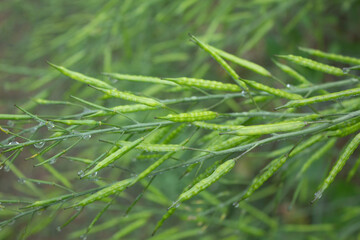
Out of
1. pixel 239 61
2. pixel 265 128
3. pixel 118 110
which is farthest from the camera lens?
pixel 239 61

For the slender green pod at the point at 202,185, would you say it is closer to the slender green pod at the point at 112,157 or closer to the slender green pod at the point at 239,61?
the slender green pod at the point at 112,157

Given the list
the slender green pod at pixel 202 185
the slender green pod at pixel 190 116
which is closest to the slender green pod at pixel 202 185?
the slender green pod at pixel 202 185

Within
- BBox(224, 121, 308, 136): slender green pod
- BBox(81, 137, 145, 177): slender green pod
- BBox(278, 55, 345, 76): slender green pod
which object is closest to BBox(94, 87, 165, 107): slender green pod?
BBox(81, 137, 145, 177): slender green pod

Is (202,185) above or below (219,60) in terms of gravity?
below

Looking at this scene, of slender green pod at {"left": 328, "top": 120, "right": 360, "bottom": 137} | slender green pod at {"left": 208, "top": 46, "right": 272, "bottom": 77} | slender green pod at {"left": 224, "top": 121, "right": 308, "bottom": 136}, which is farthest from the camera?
slender green pod at {"left": 208, "top": 46, "right": 272, "bottom": 77}

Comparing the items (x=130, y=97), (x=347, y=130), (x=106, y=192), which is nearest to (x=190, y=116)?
(x=130, y=97)

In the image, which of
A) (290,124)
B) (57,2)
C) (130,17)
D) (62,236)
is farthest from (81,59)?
(62,236)

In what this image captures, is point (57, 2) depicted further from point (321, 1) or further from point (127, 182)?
point (127, 182)

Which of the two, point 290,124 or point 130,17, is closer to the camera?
point 290,124

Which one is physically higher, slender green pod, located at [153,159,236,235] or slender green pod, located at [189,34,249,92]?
slender green pod, located at [189,34,249,92]

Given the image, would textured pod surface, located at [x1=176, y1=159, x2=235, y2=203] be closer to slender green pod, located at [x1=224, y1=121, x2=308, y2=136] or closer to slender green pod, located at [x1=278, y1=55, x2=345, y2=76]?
slender green pod, located at [x1=224, y1=121, x2=308, y2=136]

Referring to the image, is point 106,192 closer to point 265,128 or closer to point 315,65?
point 265,128
